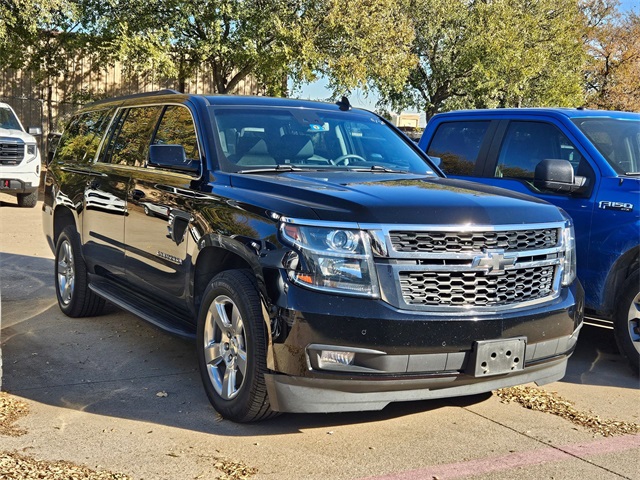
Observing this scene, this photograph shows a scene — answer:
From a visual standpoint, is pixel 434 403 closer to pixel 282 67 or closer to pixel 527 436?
pixel 527 436

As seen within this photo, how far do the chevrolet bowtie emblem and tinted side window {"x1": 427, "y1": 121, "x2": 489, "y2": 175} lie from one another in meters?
3.12

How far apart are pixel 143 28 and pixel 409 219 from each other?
1866 cm

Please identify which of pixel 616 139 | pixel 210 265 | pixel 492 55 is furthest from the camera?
pixel 492 55

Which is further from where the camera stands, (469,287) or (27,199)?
(27,199)

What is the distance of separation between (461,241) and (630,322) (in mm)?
2317

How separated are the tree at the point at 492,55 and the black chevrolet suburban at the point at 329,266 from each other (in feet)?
76.7

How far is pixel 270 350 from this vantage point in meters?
4.08

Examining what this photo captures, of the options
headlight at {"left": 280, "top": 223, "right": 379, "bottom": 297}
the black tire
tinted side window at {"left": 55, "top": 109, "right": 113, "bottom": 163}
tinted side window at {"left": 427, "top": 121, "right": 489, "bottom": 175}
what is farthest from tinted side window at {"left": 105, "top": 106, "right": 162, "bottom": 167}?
tinted side window at {"left": 427, "top": 121, "right": 489, "bottom": 175}

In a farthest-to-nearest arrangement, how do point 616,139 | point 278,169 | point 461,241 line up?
point 616,139 < point 278,169 < point 461,241

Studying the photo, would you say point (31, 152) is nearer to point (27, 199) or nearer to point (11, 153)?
point (11, 153)

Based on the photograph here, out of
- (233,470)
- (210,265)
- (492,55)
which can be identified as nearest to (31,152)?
(210,265)

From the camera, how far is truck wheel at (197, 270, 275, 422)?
421cm

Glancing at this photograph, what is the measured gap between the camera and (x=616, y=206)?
5891mm

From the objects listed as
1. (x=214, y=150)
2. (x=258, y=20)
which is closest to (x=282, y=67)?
(x=258, y=20)
